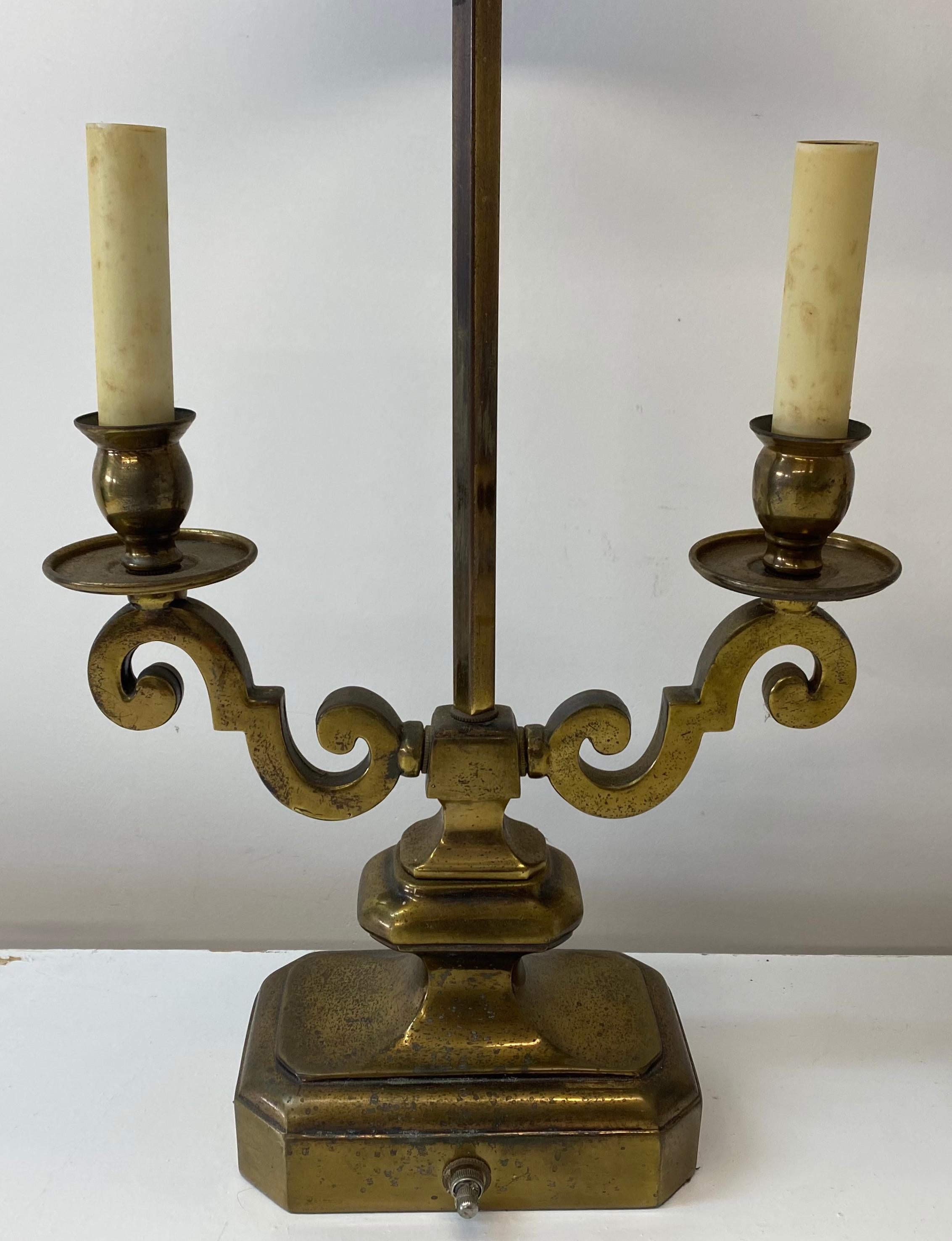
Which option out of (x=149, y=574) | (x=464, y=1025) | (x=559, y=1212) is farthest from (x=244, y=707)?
(x=559, y=1212)

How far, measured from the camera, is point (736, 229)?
858mm

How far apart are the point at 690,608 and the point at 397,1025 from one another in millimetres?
383

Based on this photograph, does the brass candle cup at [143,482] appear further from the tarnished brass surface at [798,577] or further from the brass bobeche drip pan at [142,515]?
the tarnished brass surface at [798,577]

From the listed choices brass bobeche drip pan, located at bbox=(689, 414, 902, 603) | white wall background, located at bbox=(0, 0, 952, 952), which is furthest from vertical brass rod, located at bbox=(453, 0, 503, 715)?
white wall background, located at bbox=(0, 0, 952, 952)

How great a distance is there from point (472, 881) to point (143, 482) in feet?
0.90

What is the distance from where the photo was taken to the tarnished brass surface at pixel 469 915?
0.70 metres

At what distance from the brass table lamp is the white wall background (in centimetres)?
24

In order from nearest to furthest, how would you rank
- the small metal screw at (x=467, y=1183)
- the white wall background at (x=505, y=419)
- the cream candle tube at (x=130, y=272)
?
the cream candle tube at (x=130, y=272) < the small metal screw at (x=467, y=1183) < the white wall background at (x=505, y=419)

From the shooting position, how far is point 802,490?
1.98 ft

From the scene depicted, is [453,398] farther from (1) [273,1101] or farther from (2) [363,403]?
(1) [273,1101]

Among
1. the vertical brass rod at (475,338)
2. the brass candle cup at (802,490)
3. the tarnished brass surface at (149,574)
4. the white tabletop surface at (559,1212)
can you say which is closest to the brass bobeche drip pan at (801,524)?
the brass candle cup at (802,490)

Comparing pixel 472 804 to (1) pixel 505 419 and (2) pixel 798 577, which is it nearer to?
(2) pixel 798 577

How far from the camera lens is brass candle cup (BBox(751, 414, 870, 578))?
1.98 ft

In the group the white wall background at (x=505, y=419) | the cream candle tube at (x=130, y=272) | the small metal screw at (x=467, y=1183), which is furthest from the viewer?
the white wall background at (x=505, y=419)
